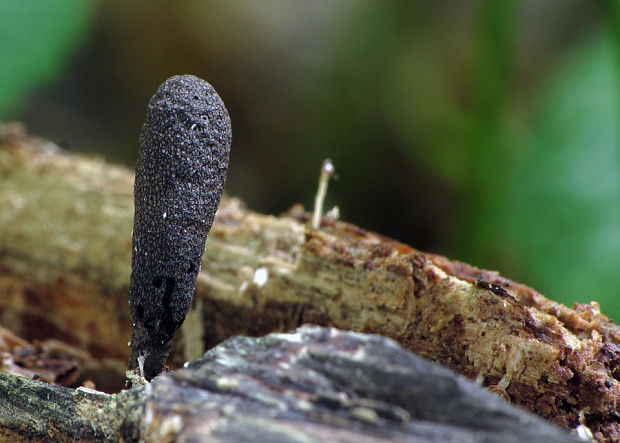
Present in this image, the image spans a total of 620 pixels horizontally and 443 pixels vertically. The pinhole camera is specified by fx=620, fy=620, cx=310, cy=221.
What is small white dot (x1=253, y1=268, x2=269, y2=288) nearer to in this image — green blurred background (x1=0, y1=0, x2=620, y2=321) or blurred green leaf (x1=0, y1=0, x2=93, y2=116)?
green blurred background (x1=0, y1=0, x2=620, y2=321)

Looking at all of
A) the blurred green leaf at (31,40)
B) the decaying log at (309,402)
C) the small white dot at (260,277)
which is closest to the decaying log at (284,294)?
the small white dot at (260,277)

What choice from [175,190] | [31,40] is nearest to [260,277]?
[175,190]

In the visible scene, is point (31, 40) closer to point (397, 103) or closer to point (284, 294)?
point (397, 103)

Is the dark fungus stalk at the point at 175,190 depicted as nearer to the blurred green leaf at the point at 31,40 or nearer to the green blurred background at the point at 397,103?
the green blurred background at the point at 397,103

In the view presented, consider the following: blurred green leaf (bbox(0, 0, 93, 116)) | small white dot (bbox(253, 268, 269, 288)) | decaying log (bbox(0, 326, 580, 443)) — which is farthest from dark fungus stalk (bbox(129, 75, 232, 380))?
blurred green leaf (bbox(0, 0, 93, 116))

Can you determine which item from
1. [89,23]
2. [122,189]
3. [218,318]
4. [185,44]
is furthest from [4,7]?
[218,318]
